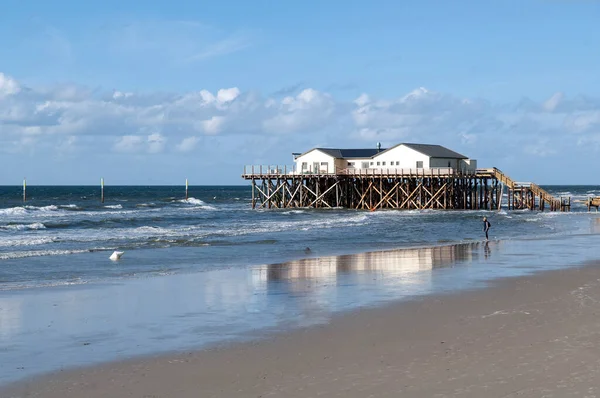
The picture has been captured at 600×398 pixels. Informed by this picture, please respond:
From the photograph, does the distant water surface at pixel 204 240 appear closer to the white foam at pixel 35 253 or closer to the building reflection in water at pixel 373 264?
the white foam at pixel 35 253

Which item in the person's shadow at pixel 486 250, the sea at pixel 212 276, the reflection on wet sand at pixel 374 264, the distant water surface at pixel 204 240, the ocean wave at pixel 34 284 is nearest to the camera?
the sea at pixel 212 276

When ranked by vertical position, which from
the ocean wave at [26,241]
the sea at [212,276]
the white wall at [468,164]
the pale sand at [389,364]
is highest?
the white wall at [468,164]

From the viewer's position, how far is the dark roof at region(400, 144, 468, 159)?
61500 mm

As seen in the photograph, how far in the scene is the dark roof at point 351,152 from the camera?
65.6 meters

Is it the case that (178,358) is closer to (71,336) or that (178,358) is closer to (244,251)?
(71,336)

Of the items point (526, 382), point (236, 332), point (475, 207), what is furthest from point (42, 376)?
point (475, 207)

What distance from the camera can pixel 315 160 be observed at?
65500 mm

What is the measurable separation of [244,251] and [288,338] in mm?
16826

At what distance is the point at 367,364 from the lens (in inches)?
405

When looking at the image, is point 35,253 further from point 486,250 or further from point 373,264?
point 486,250

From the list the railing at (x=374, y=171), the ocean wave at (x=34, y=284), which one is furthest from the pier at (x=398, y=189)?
the ocean wave at (x=34, y=284)

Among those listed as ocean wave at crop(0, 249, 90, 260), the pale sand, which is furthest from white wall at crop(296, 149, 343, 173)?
the pale sand

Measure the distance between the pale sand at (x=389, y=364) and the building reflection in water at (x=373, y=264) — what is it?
6.12 m

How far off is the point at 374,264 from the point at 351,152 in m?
44.8
